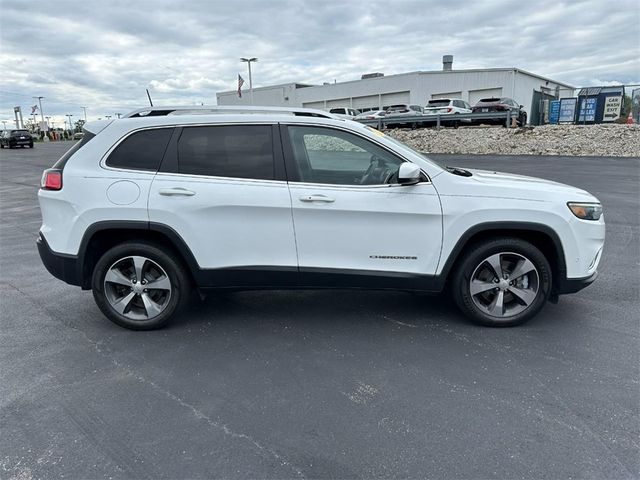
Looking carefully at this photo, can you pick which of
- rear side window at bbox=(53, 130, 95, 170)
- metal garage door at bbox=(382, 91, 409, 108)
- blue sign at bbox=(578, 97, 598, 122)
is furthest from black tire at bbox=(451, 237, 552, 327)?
metal garage door at bbox=(382, 91, 409, 108)

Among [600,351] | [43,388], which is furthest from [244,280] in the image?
[600,351]

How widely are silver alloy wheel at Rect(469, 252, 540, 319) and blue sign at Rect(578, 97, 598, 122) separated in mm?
28010

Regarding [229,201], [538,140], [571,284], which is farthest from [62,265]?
[538,140]

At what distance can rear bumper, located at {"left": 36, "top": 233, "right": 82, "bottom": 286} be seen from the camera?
3.88 meters

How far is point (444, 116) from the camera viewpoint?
24.1m

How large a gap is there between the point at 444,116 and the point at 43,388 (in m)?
23.9

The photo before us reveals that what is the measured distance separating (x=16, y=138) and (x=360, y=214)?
48.8 meters

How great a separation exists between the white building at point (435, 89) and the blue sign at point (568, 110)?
532 centimetres

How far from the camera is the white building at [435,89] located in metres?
39.2

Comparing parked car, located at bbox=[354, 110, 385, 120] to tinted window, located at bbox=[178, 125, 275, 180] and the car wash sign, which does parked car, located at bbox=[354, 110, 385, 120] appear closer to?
the car wash sign

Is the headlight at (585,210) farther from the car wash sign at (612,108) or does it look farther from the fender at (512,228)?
the car wash sign at (612,108)

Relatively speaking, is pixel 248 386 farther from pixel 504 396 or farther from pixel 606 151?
pixel 606 151

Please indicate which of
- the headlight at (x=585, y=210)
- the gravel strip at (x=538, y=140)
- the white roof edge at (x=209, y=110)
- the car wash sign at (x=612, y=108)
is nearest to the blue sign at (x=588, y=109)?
the car wash sign at (x=612, y=108)

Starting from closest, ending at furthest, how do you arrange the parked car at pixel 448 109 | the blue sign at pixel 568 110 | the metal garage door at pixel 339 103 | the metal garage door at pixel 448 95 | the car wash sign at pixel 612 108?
the parked car at pixel 448 109
the car wash sign at pixel 612 108
the blue sign at pixel 568 110
the metal garage door at pixel 448 95
the metal garage door at pixel 339 103
